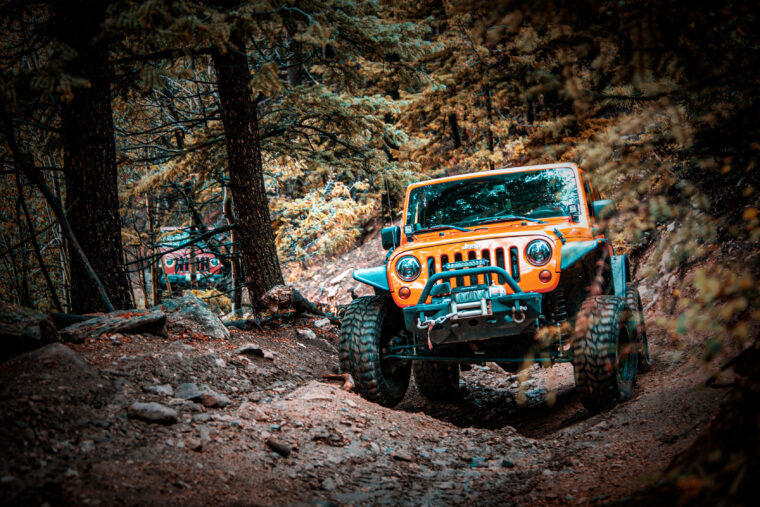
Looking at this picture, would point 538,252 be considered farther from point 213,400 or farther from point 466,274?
point 213,400

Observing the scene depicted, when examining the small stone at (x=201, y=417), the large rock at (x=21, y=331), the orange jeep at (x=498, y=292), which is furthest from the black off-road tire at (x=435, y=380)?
the large rock at (x=21, y=331)

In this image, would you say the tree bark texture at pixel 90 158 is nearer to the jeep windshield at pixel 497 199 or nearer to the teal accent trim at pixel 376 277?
the teal accent trim at pixel 376 277

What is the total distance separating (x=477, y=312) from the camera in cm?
428

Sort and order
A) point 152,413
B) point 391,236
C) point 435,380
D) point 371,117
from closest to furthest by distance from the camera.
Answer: point 152,413
point 391,236
point 435,380
point 371,117

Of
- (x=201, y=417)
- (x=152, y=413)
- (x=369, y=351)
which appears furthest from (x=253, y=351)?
(x=152, y=413)

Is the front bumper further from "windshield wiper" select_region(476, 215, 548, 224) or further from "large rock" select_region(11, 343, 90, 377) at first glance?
"large rock" select_region(11, 343, 90, 377)

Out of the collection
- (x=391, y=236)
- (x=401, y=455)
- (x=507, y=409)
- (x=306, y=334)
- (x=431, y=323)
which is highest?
(x=391, y=236)

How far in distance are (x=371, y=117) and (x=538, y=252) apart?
4.49 meters

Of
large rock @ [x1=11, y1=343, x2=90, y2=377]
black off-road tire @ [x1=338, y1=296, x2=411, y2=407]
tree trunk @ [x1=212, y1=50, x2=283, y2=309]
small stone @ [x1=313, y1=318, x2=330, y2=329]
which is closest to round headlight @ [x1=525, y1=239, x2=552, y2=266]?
black off-road tire @ [x1=338, y1=296, x2=411, y2=407]

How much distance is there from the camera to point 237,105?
7461 millimetres

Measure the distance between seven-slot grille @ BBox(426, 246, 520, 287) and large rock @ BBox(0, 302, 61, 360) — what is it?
131 inches

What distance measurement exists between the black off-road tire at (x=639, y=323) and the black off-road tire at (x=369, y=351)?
8.00 ft

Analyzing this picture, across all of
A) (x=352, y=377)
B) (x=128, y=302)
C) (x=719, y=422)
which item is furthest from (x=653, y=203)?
(x=128, y=302)

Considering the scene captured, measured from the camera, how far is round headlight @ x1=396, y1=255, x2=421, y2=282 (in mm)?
4758
